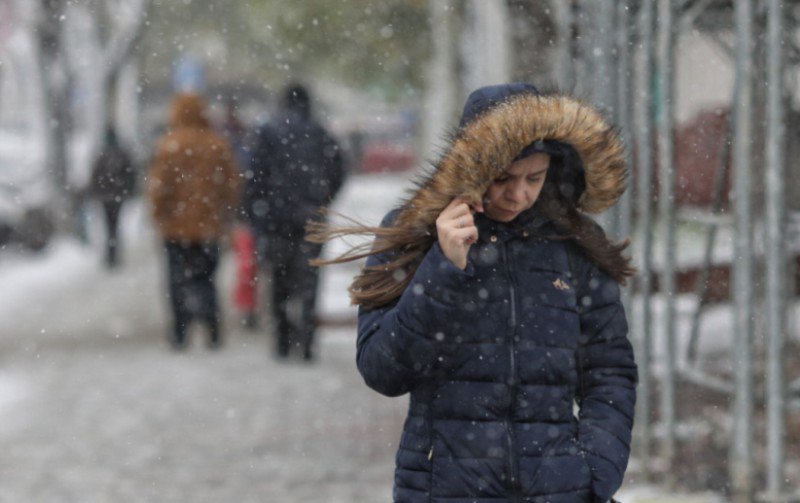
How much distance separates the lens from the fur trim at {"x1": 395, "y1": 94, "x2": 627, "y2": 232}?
3158mm

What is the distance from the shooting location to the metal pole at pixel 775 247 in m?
5.68

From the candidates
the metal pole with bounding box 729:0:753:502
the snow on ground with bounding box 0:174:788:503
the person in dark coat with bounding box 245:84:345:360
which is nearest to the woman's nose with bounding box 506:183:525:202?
the snow on ground with bounding box 0:174:788:503

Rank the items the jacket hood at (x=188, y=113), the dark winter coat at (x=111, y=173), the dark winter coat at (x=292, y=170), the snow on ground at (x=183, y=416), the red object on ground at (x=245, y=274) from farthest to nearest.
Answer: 1. the dark winter coat at (x=111, y=173)
2. the red object on ground at (x=245, y=274)
3. the jacket hood at (x=188, y=113)
4. the dark winter coat at (x=292, y=170)
5. the snow on ground at (x=183, y=416)

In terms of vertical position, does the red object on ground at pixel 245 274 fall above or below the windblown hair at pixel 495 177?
below

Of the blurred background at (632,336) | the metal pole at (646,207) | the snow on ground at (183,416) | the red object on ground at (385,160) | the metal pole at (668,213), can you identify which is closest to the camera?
the blurred background at (632,336)

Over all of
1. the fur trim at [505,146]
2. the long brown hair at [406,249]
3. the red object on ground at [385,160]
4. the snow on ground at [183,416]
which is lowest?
the red object on ground at [385,160]

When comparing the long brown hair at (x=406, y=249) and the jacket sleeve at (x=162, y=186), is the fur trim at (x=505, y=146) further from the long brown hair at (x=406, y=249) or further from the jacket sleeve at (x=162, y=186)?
the jacket sleeve at (x=162, y=186)

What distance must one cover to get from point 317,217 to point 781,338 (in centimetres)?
514

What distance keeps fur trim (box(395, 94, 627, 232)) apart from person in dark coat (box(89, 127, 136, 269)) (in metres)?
14.8

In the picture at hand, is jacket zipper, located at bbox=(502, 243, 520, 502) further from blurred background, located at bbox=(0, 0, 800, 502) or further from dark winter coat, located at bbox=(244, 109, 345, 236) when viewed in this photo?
dark winter coat, located at bbox=(244, 109, 345, 236)

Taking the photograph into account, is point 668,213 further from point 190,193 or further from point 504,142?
point 190,193

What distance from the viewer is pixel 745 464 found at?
609 centimetres

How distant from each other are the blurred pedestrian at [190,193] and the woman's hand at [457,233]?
26.2ft

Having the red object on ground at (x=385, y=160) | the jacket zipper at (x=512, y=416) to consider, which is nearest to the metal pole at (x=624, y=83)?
the jacket zipper at (x=512, y=416)
